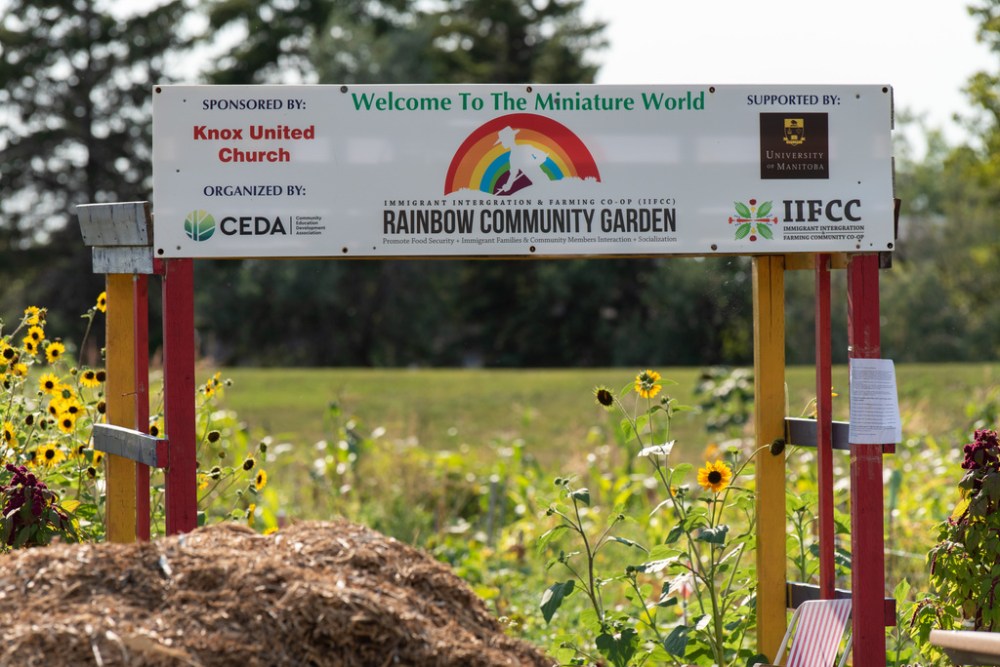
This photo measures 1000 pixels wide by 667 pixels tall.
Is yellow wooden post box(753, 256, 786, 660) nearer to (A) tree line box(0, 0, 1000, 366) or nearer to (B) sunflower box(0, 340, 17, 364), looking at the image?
(B) sunflower box(0, 340, 17, 364)

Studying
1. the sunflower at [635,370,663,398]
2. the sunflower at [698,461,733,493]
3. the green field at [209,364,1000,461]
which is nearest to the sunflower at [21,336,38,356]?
the sunflower at [635,370,663,398]

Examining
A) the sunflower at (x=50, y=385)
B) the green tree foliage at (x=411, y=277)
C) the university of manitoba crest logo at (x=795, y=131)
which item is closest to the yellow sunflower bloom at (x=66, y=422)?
the sunflower at (x=50, y=385)

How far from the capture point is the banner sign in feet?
13.7

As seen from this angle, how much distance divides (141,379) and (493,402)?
12.2m

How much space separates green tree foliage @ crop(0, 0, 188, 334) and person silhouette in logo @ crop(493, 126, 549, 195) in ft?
101

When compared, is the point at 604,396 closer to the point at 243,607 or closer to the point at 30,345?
the point at 243,607

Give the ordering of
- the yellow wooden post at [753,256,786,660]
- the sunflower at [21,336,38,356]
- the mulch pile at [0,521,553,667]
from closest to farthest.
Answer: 1. the mulch pile at [0,521,553,667]
2. the yellow wooden post at [753,256,786,660]
3. the sunflower at [21,336,38,356]

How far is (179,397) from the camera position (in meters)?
4.21

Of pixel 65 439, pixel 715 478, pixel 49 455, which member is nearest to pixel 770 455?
pixel 715 478

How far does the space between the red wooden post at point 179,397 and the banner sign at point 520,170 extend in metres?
0.11

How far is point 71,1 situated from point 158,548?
108 feet

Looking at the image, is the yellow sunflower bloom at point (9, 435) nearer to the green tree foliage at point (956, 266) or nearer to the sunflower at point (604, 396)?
the sunflower at point (604, 396)

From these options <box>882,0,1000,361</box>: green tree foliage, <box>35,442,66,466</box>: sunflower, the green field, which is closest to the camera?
<box>35,442,66,466</box>: sunflower

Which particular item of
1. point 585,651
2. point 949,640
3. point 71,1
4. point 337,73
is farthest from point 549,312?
point 949,640
